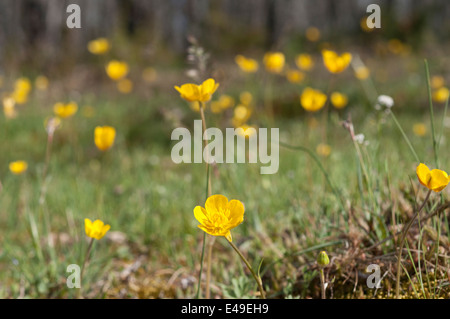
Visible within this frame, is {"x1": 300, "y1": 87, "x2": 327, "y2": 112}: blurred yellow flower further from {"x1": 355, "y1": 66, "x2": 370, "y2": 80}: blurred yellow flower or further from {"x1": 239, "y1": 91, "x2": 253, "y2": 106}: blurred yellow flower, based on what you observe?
{"x1": 239, "y1": 91, "x2": 253, "y2": 106}: blurred yellow flower

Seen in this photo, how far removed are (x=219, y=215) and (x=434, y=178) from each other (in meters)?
0.55

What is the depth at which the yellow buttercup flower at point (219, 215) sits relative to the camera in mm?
1008

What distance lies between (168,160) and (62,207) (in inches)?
61.2

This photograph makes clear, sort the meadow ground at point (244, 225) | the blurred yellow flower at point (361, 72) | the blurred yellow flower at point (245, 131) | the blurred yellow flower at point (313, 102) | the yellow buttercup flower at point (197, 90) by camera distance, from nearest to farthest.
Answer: the yellow buttercup flower at point (197, 90) → the meadow ground at point (244, 225) → the blurred yellow flower at point (313, 102) → the blurred yellow flower at point (245, 131) → the blurred yellow flower at point (361, 72)

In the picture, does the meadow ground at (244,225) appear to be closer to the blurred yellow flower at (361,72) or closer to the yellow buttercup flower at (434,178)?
the yellow buttercup flower at (434,178)

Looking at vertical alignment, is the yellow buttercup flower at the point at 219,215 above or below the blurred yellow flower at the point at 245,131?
below

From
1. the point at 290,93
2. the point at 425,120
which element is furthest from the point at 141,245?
the point at 290,93

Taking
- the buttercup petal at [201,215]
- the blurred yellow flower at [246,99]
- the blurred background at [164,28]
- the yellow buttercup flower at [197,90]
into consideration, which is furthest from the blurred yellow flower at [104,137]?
the blurred background at [164,28]

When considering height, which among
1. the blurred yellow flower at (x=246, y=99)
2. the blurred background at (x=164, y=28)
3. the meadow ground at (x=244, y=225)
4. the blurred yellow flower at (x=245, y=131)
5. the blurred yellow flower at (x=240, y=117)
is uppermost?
the blurred background at (x=164, y=28)

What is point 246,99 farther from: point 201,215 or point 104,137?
point 201,215

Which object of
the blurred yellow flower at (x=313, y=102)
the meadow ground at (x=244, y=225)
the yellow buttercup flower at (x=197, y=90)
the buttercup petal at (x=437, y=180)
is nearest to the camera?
the buttercup petal at (x=437, y=180)

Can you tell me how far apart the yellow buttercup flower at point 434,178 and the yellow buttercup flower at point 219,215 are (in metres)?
0.46

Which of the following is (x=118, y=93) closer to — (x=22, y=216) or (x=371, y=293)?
(x=22, y=216)

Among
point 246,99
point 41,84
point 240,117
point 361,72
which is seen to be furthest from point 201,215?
point 41,84
